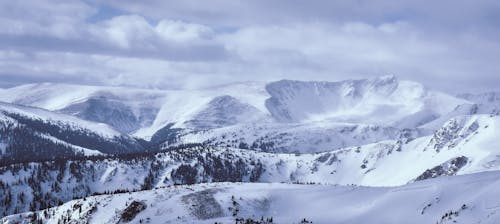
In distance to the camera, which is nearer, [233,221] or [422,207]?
[233,221]

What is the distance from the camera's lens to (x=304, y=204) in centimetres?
9669

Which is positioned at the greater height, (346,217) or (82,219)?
(346,217)

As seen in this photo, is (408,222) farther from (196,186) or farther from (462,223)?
(196,186)

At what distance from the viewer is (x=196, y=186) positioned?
11431 centimetres

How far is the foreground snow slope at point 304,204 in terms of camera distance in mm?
72812

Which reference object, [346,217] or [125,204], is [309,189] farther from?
[125,204]

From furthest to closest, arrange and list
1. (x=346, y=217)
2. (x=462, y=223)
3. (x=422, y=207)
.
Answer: (x=346, y=217), (x=422, y=207), (x=462, y=223)

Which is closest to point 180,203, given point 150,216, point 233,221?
point 150,216

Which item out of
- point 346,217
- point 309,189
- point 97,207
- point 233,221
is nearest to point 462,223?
point 346,217

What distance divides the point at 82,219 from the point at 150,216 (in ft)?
56.4

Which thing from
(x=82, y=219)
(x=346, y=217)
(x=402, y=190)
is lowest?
(x=82, y=219)

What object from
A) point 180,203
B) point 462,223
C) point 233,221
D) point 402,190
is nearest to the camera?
point 462,223

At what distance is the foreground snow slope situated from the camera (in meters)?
72.8

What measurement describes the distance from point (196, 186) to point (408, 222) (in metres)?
51.4
